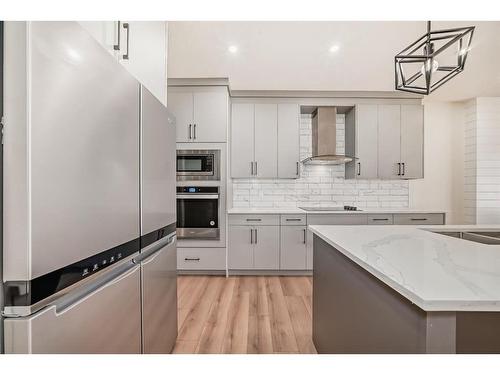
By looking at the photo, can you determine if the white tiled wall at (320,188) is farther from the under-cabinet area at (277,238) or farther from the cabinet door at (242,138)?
the under-cabinet area at (277,238)

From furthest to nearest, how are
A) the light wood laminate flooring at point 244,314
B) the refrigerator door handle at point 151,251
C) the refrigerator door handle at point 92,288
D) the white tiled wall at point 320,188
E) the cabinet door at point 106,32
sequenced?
1. the white tiled wall at point 320,188
2. the light wood laminate flooring at point 244,314
3. the refrigerator door handle at point 151,251
4. the cabinet door at point 106,32
5. the refrigerator door handle at point 92,288

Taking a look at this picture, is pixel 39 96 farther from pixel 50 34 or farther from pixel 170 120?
pixel 170 120

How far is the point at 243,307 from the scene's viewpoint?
8.82ft

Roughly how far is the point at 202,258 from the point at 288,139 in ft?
6.54

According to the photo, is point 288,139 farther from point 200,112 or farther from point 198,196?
point 198,196

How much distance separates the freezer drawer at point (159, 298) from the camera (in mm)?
1303

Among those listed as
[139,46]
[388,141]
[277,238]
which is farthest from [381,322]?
[388,141]

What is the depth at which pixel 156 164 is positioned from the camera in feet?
4.77

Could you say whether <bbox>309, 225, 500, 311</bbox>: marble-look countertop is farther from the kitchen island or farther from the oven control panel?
the oven control panel

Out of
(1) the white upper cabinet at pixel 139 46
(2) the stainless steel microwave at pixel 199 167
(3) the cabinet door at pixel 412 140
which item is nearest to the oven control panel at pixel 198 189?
(2) the stainless steel microwave at pixel 199 167

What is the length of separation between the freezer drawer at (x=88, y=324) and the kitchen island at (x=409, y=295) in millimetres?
899

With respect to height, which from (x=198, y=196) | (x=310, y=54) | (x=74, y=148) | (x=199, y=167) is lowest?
(x=198, y=196)

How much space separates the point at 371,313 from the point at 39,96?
50.2 inches

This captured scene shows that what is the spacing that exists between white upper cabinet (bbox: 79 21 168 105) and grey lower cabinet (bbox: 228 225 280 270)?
2250 mm
